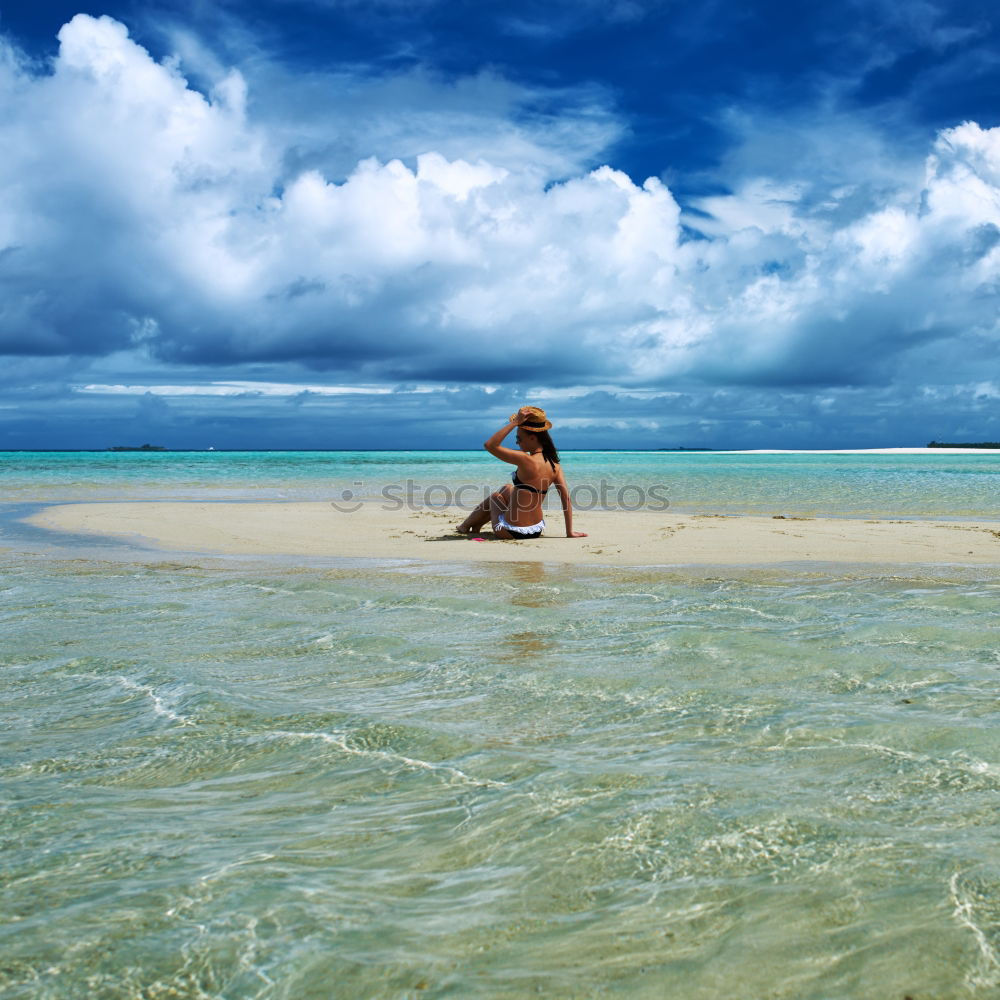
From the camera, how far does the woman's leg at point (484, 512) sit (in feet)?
45.2

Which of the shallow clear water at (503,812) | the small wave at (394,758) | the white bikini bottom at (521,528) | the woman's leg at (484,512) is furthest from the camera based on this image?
the woman's leg at (484,512)

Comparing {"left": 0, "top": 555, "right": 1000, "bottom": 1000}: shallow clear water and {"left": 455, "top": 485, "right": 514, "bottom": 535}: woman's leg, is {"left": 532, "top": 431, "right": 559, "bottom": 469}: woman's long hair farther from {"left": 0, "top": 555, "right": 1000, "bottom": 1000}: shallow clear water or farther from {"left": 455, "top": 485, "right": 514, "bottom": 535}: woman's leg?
{"left": 0, "top": 555, "right": 1000, "bottom": 1000}: shallow clear water

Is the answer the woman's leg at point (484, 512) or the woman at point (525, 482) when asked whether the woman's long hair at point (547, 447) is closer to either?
the woman at point (525, 482)

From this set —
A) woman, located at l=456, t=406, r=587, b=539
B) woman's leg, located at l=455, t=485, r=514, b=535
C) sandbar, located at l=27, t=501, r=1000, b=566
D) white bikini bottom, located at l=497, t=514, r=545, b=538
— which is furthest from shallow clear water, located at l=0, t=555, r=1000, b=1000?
woman's leg, located at l=455, t=485, r=514, b=535

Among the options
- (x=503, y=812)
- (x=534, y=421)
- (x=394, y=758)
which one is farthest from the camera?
(x=534, y=421)

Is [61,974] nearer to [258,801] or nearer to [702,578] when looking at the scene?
[258,801]

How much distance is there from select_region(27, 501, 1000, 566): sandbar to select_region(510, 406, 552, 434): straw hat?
1.87m

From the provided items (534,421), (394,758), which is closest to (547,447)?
(534,421)

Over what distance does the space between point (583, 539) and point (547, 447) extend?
1820mm

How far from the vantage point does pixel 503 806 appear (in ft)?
11.0

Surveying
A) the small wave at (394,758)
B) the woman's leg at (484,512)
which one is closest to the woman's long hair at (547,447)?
the woman's leg at (484,512)

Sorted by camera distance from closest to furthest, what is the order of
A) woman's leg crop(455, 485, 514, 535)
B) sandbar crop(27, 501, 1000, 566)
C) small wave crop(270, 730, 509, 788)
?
small wave crop(270, 730, 509, 788) → sandbar crop(27, 501, 1000, 566) → woman's leg crop(455, 485, 514, 535)

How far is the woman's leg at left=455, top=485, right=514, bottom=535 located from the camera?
13.8 m

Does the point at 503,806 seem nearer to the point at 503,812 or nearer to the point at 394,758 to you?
the point at 503,812
